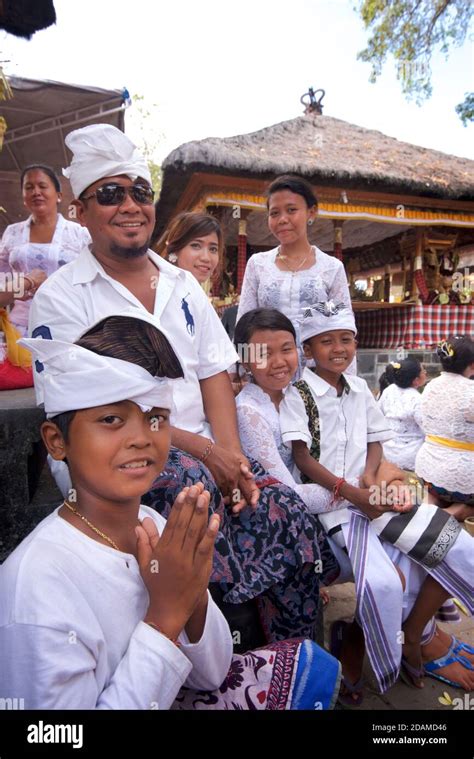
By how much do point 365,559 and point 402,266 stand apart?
10.6 metres

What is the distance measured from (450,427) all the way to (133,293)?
9.28 feet

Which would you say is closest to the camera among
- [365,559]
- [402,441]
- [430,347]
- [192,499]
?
[192,499]

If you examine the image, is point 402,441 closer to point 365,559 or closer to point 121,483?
point 365,559

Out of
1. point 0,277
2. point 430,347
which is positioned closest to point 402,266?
point 430,347

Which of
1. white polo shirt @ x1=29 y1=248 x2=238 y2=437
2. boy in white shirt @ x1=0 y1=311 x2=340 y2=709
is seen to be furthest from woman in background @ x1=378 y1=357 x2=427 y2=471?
boy in white shirt @ x1=0 y1=311 x2=340 y2=709

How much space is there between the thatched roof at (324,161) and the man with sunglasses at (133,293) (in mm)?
6616

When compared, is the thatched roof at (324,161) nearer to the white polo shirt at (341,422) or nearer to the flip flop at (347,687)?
the white polo shirt at (341,422)

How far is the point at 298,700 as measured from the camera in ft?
4.40

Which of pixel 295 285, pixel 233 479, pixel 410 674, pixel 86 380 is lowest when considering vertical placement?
pixel 410 674

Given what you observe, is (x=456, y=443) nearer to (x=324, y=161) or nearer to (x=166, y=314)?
(x=166, y=314)

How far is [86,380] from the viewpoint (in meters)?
1.14

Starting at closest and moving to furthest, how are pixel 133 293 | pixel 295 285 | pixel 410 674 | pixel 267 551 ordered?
pixel 267 551 → pixel 133 293 → pixel 410 674 → pixel 295 285

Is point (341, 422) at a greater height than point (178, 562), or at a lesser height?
greater

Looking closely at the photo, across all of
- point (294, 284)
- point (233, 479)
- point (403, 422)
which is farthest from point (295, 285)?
point (403, 422)
